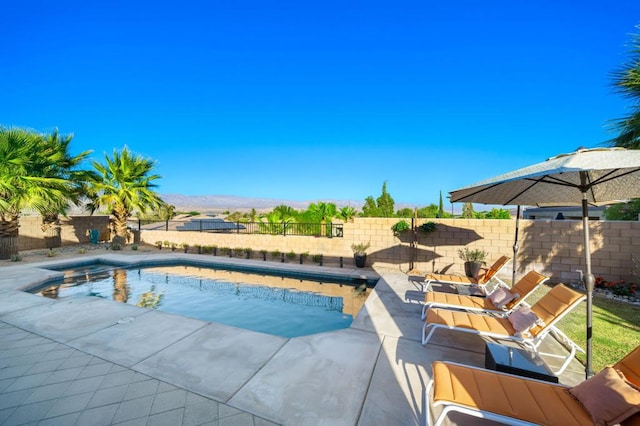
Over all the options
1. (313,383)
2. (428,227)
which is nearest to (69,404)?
(313,383)

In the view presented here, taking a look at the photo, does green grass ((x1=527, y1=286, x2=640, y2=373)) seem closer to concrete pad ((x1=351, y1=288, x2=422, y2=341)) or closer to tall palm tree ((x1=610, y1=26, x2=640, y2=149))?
concrete pad ((x1=351, y1=288, x2=422, y2=341))

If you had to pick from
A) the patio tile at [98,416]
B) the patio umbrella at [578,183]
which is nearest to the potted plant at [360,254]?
the patio umbrella at [578,183]

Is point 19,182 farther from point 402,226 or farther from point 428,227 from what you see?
point 428,227

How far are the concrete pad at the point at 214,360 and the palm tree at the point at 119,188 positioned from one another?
12.7 meters

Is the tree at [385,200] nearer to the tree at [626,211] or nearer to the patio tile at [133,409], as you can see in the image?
the tree at [626,211]

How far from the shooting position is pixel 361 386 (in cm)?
278

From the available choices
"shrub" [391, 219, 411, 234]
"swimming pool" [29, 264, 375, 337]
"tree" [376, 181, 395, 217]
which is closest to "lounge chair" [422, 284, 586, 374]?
"swimming pool" [29, 264, 375, 337]

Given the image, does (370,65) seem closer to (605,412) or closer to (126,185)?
(126,185)

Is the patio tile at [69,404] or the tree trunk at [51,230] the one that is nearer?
the patio tile at [69,404]

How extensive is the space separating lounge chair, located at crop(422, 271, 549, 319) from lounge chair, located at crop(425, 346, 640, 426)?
6.91 feet

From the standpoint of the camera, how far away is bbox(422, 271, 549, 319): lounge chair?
407 cm

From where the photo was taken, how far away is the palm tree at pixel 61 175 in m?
11.1

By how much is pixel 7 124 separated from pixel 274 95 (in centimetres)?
2153

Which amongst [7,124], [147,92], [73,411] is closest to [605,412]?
[73,411]
